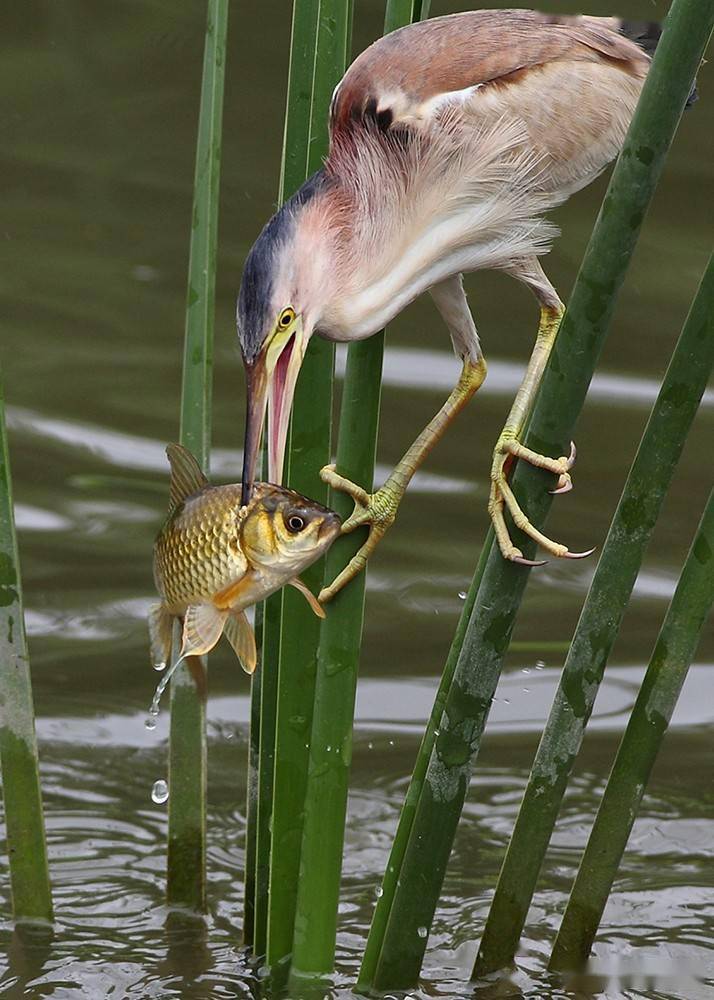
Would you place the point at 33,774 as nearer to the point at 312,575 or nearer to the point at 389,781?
the point at 312,575

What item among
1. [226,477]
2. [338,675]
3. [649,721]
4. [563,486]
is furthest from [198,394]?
[226,477]

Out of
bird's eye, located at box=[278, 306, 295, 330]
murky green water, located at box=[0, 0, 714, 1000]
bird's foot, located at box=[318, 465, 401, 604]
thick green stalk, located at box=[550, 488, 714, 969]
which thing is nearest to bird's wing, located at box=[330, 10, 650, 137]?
bird's eye, located at box=[278, 306, 295, 330]

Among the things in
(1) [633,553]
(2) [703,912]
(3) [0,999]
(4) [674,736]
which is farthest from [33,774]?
(4) [674,736]

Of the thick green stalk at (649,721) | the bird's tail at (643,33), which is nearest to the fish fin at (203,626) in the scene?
the thick green stalk at (649,721)

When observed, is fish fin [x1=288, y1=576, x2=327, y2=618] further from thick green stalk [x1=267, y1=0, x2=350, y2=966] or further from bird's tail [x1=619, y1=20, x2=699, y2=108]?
bird's tail [x1=619, y1=20, x2=699, y2=108]

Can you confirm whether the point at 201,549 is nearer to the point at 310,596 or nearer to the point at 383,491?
the point at 310,596

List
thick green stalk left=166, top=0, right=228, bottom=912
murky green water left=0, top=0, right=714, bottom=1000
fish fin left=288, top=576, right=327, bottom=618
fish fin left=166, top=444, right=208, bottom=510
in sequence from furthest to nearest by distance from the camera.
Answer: murky green water left=0, top=0, right=714, bottom=1000 → thick green stalk left=166, top=0, right=228, bottom=912 → fish fin left=166, top=444, right=208, bottom=510 → fish fin left=288, top=576, right=327, bottom=618
